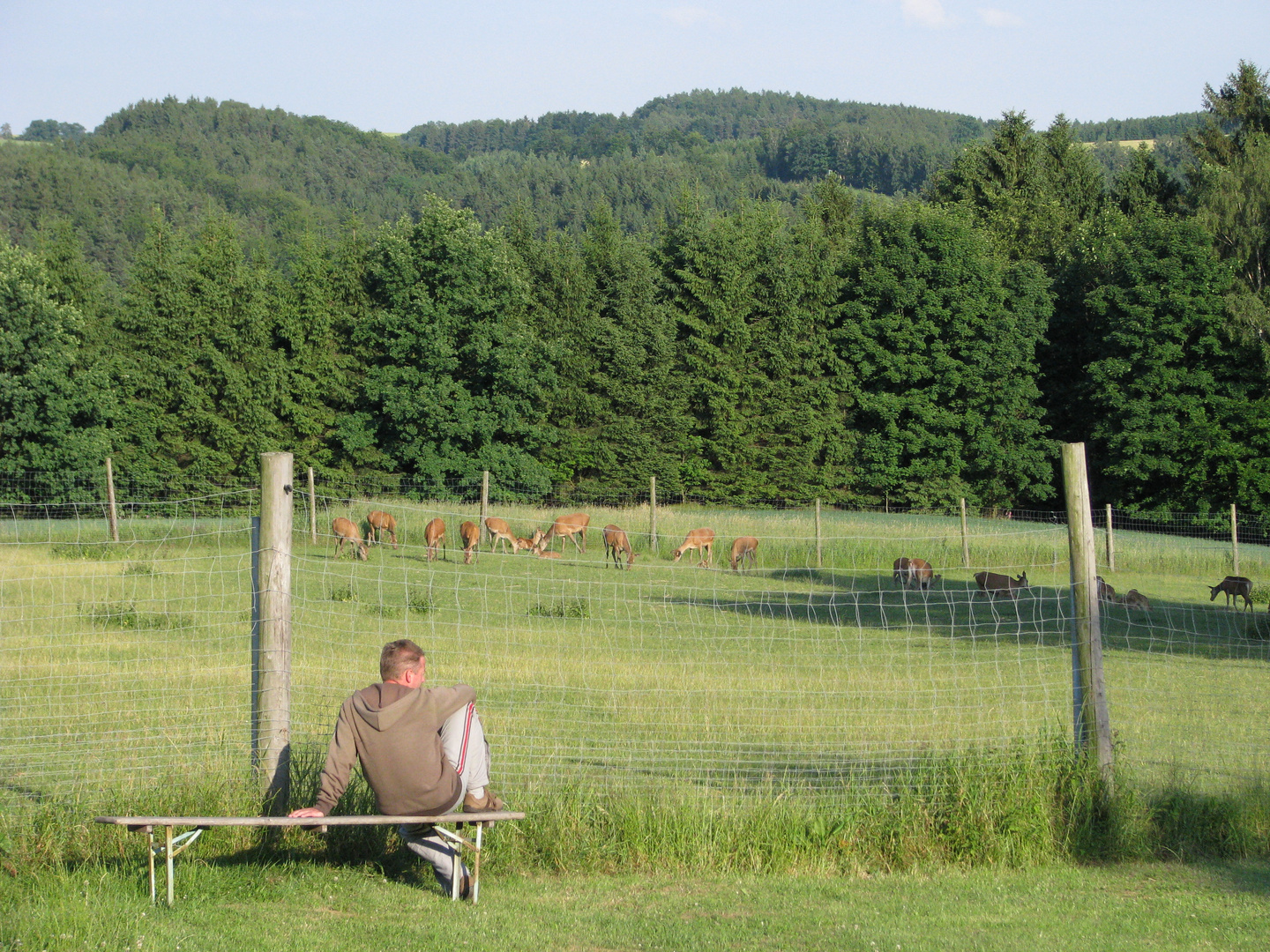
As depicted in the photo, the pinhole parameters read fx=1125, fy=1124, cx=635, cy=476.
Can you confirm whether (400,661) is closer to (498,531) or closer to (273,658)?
(273,658)

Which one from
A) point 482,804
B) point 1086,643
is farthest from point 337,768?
point 1086,643

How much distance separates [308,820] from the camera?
483 cm

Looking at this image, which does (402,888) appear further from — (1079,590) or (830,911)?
(1079,590)

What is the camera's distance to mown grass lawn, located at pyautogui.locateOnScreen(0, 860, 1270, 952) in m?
4.52

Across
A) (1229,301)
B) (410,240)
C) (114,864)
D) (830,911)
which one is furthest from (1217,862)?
(410,240)

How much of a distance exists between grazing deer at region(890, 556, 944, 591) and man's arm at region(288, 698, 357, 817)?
14.6 metres

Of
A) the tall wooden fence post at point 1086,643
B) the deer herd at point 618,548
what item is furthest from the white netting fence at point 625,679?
the deer herd at point 618,548

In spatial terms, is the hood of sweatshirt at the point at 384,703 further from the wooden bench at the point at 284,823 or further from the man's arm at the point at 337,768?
the wooden bench at the point at 284,823

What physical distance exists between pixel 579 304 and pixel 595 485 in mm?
7047

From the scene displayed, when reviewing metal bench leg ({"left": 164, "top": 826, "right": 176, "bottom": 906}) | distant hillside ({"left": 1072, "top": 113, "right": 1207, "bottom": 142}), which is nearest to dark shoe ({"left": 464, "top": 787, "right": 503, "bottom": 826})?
metal bench leg ({"left": 164, "top": 826, "right": 176, "bottom": 906})

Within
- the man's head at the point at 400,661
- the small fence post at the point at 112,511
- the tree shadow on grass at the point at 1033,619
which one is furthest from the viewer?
the small fence post at the point at 112,511

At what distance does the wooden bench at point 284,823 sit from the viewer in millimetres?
4777

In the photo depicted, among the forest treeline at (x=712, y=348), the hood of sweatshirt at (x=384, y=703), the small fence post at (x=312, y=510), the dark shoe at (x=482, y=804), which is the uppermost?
the forest treeline at (x=712, y=348)

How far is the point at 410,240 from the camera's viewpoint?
40.6 m
